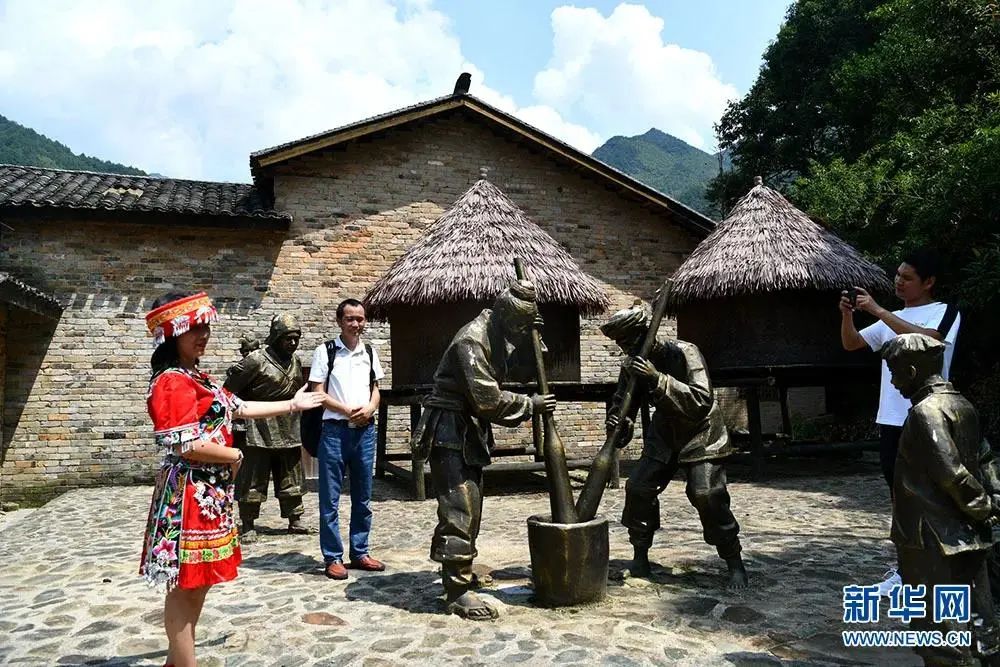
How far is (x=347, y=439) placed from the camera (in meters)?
4.98

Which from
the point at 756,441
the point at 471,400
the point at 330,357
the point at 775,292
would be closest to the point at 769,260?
the point at 775,292

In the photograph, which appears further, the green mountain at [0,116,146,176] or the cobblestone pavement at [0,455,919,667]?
the green mountain at [0,116,146,176]

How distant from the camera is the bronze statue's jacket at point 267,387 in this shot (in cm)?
625

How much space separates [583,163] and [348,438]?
8958 millimetres

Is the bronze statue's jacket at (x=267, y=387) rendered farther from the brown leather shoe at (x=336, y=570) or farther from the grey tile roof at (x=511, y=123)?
the grey tile roof at (x=511, y=123)

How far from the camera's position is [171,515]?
2844 millimetres

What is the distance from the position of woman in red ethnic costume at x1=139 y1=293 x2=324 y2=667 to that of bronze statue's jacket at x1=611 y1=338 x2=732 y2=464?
7.70 feet

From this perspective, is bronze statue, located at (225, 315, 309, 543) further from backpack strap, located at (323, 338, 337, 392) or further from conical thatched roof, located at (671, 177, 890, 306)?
conical thatched roof, located at (671, 177, 890, 306)

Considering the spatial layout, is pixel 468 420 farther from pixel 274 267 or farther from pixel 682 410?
pixel 274 267

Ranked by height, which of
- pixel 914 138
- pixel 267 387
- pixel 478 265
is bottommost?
pixel 267 387

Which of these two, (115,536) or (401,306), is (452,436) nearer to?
(115,536)

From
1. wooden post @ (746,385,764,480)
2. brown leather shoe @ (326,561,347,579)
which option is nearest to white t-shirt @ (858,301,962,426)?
brown leather shoe @ (326,561,347,579)

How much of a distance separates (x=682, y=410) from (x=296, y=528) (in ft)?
13.4

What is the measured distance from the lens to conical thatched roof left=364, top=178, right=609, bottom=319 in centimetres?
888
